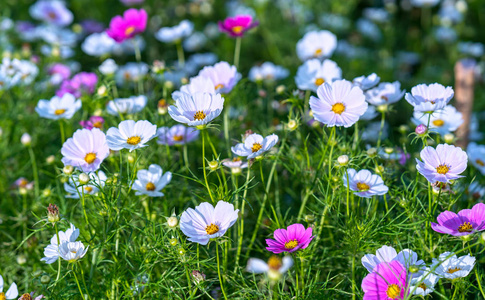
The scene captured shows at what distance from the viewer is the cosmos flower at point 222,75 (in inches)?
60.9

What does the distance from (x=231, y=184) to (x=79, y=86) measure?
0.73 m

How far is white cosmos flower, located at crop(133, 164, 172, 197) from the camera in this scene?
4.28ft

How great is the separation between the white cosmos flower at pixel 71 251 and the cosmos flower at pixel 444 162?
2.67ft

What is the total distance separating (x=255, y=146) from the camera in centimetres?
Answer: 121

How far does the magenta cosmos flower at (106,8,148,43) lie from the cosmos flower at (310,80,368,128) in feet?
2.69

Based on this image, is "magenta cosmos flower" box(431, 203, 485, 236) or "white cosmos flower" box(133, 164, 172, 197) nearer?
"magenta cosmos flower" box(431, 203, 485, 236)

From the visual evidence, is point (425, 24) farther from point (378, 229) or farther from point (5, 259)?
point (5, 259)

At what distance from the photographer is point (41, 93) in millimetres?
2129

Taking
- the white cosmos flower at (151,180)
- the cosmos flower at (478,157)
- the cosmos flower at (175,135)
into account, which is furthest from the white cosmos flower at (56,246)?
the cosmos flower at (478,157)

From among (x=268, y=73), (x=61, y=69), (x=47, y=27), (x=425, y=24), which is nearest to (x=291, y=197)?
(x=268, y=73)

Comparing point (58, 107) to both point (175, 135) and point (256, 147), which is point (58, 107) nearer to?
point (175, 135)

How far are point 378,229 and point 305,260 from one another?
0.21 meters

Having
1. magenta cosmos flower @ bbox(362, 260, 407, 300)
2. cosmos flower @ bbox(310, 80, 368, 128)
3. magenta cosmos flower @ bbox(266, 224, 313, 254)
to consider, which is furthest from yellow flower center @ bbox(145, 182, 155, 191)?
magenta cosmos flower @ bbox(362, 260, 407, 300)

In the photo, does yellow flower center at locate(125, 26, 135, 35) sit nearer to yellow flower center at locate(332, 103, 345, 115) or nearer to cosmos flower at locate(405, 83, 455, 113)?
yellow flower center at locate(332, 103, 345, 115)
